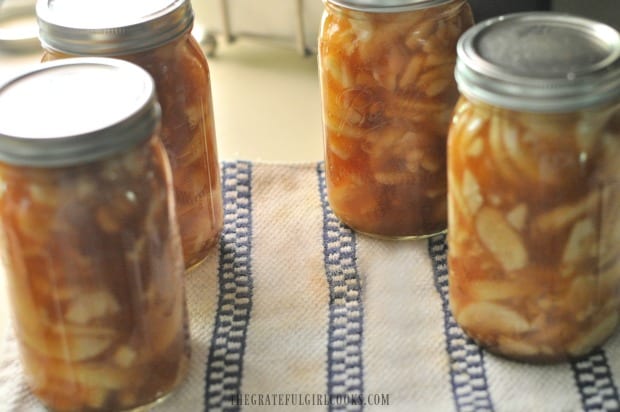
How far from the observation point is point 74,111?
630 millimetres

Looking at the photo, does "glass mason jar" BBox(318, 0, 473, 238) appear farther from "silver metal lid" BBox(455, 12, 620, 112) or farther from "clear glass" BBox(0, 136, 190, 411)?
"clear glass" BBox(0, 136, 190, 411)

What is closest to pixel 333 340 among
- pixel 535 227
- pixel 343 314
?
pixel 343 314

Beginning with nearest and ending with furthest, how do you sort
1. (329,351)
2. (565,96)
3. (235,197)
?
(565,96), (329,351), (235,197)

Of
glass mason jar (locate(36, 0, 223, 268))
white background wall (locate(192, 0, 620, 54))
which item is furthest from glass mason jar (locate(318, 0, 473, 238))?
white background wall (locate(192, 0, 620, 54))

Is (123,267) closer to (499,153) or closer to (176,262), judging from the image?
(176,262)

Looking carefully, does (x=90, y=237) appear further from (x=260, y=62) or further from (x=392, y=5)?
(x=260, y=62)

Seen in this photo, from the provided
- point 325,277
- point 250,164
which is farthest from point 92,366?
point 250,164

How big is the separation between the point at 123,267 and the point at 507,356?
0.87ft

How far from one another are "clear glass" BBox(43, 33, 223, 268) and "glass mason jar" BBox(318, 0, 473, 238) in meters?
0.10

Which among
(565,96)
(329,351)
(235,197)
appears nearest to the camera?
(565,96)

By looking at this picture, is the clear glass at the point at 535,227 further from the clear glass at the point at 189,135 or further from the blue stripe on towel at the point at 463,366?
the clear glass at the point at 189,135

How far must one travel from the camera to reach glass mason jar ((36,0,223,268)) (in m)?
0.72

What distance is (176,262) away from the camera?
673 millimetres

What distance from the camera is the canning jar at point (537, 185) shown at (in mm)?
622
